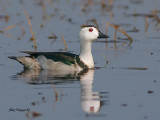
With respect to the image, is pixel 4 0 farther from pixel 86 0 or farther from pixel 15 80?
pixel 15 80

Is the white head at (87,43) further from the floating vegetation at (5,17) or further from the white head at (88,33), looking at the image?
the floating vegetation at (5,17)

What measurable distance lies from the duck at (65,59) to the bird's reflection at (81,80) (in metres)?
0.25

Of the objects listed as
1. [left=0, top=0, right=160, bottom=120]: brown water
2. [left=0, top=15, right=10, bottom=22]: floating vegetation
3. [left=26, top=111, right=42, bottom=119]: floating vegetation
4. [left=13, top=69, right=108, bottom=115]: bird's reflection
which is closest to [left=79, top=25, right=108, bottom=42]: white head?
[left=0, top=0, right=160, bottom=120]: brown water

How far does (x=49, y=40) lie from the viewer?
21000mm

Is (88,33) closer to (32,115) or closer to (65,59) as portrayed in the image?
(65,59)

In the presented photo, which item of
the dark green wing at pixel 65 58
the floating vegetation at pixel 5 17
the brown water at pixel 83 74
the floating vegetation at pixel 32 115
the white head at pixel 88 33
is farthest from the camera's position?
the floating vegetation at pixel 5 17

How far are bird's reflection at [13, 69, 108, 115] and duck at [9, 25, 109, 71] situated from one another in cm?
25

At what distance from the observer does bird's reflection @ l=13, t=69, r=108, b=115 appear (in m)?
11.8

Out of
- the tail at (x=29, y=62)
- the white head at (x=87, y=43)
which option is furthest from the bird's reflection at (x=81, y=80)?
the white head at (x=87, y=43)

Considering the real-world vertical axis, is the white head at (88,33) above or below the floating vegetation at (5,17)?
below

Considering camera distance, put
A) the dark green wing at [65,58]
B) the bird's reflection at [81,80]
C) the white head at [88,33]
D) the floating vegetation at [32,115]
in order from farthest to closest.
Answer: the white head at [88,33] → the dark green wing at [65,58] → the bird's reflection at [81,80] → the floating vegetation at [32,115]

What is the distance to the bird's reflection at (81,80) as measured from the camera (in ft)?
38.6

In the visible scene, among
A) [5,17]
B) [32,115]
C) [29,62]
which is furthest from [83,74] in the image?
[5,17]

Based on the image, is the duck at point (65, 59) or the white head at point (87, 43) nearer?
the duck at point (65, 59)
